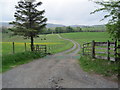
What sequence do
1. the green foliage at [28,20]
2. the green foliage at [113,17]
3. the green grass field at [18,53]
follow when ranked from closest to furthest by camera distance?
1. the green foliage at [113,17]
2. the green grass field at [18,53]
3. the green foliage at [28,20]

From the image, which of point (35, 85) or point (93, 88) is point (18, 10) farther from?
point (93, 88)

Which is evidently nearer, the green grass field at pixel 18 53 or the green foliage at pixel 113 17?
the green foliage at pixel 113 17

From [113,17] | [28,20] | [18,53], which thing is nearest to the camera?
[113,17]

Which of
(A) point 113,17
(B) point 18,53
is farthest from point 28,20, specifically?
(A) point 113,17

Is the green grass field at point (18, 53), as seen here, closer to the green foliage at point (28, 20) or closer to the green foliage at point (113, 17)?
Result: the green foliage at point (28, 20)

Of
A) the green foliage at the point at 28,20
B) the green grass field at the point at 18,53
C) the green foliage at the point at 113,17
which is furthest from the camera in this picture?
the green foliage at the point at 28,20

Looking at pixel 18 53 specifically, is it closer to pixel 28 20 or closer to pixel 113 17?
pixel 28 20

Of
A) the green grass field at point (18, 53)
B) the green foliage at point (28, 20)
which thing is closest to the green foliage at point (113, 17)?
the green grass field at point (18, 53)

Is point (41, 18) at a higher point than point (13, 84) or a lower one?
higher

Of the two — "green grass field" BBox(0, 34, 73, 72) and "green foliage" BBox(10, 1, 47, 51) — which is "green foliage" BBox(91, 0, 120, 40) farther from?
"green foliage" BBox(10, 1, 47, 51)

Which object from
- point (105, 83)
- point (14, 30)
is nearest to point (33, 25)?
point (14, 30)

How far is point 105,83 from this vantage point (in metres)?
5.68

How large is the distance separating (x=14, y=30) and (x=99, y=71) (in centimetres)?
1402

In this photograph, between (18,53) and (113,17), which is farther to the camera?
(18,53)
